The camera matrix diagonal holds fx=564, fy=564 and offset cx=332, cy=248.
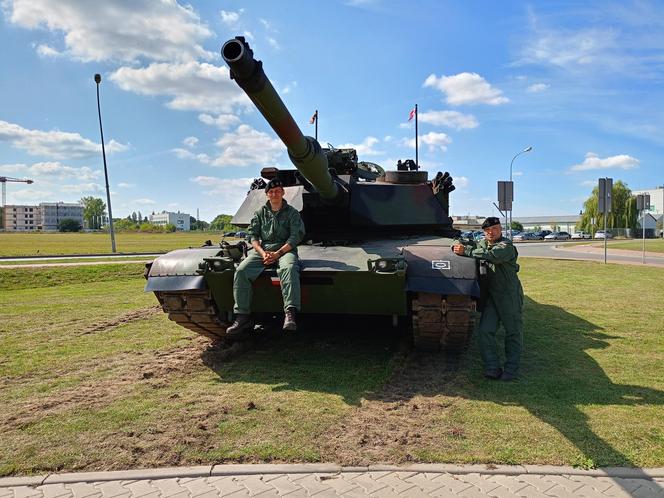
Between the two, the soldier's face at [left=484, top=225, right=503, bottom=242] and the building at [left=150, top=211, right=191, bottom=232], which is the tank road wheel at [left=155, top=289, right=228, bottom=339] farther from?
the building at [left=150, top=211, right=191, bottom=232]

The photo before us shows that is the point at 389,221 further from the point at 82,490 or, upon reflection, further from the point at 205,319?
the point at 82,490

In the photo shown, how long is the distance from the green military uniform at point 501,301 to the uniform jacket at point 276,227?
6.54 ft

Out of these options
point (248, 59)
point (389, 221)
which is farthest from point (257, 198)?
point (248, 59)

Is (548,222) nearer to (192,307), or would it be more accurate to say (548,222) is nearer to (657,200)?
(657,200)

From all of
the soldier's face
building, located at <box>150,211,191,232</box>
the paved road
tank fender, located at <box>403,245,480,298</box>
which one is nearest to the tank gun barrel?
tank fender, located at <box>403,245,480,298</box>

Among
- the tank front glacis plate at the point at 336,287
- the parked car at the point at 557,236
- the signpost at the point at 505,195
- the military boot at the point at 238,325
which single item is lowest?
the parked car at the point at 557,236

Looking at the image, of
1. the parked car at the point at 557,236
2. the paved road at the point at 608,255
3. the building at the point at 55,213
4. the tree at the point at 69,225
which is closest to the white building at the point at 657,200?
the parked car at the point at 557,236

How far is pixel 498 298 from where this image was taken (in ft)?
20.8

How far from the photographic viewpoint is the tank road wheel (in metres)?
6.71

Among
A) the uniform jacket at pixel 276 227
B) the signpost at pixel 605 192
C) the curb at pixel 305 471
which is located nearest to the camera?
the curb at pixel 305 471

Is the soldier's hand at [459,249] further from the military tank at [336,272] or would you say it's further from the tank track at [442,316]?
the tank track at [442,316]

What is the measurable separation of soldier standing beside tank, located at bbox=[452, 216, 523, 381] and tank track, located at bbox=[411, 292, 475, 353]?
271mm

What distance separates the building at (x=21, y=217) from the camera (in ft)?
Result: 500

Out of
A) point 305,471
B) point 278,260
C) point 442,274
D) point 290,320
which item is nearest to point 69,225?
point 278,260
